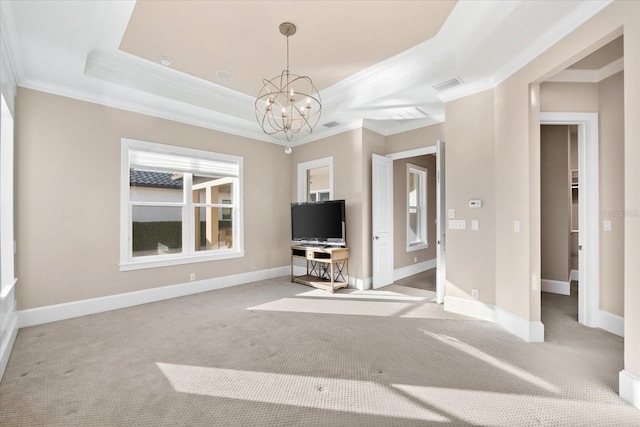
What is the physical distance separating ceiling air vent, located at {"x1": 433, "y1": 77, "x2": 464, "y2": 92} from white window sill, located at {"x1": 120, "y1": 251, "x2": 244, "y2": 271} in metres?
4.07

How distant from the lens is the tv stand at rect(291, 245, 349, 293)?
4895 millimetres

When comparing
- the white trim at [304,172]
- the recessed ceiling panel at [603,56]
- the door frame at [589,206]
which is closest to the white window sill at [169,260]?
the white trim at [304,172]

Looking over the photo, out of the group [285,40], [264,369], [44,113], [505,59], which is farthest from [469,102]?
[44,113]

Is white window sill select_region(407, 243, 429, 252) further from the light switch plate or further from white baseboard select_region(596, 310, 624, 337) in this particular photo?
white baseboard select_region(596, 310, 624, 337)

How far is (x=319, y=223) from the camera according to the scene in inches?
203

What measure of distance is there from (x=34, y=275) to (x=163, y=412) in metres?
2.83

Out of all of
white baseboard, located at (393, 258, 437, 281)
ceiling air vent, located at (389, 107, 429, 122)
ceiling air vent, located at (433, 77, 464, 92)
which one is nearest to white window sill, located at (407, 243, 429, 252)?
white baseboard, located at (393, 258, 437, 281)

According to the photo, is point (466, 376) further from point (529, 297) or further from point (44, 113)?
point (44, 113)

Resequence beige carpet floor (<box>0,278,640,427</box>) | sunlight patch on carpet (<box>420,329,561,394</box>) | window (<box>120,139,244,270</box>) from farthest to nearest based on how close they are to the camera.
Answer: window (<box>120,139,244,270</box>) < sunlight patch on carpet (<box>420,329,561,394</box>) < beige carpet floor (<box>0,278,640,427</box>)

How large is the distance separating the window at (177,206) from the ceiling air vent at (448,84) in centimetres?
345

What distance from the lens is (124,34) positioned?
293 centimetres

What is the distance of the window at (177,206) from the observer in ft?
13.8

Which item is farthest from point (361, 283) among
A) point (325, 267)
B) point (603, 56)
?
point (603, 56)

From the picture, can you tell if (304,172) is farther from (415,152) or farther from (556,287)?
(556,287)
